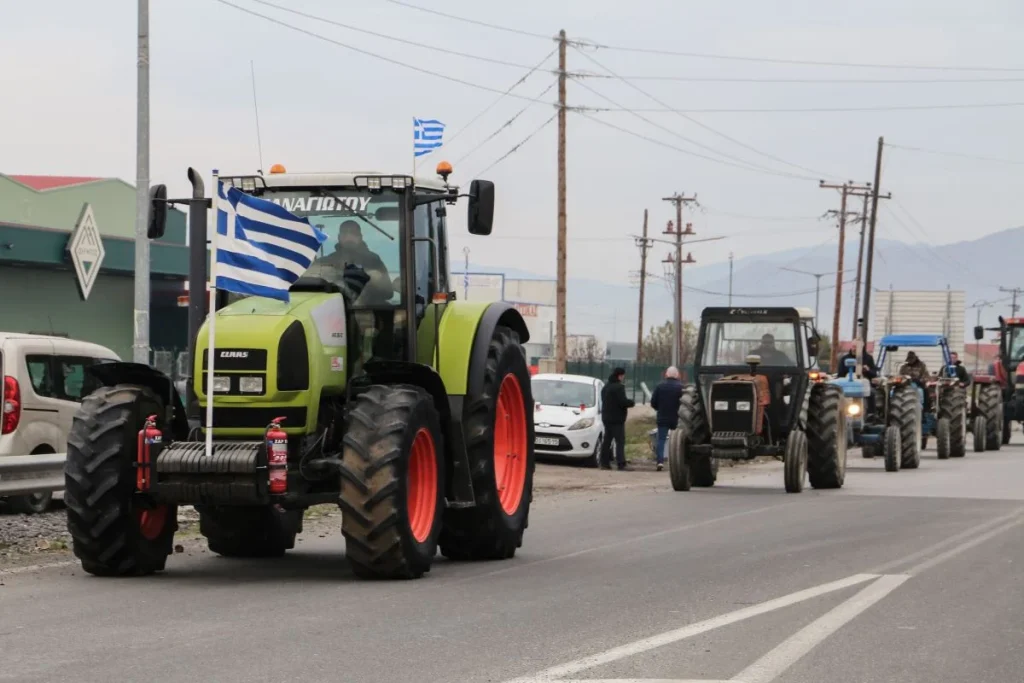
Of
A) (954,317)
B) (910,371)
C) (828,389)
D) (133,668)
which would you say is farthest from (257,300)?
(954,317)

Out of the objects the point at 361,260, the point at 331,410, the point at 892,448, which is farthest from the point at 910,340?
the point at 331,410

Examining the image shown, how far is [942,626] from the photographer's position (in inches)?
370

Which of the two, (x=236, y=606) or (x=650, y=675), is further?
(x=236, y=606)

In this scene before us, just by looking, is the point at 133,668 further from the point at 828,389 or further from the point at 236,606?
the point at 828,389

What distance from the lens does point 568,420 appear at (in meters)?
28.7

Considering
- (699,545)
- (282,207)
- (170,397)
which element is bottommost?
(699,545)

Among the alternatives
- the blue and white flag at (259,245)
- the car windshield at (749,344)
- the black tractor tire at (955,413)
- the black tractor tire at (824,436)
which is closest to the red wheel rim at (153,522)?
the blue and white flag at (259,245)

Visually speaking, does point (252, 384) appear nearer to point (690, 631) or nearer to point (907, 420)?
point (690, 631)

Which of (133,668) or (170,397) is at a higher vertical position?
(170,397)

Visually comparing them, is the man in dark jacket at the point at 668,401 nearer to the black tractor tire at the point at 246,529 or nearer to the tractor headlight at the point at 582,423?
the tractor headlight at the point at 582,423

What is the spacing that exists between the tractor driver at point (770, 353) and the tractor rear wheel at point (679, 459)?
154cm

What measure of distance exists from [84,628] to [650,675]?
125 inches

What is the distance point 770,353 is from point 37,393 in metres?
9.84

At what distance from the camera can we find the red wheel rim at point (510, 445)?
13.6 m
